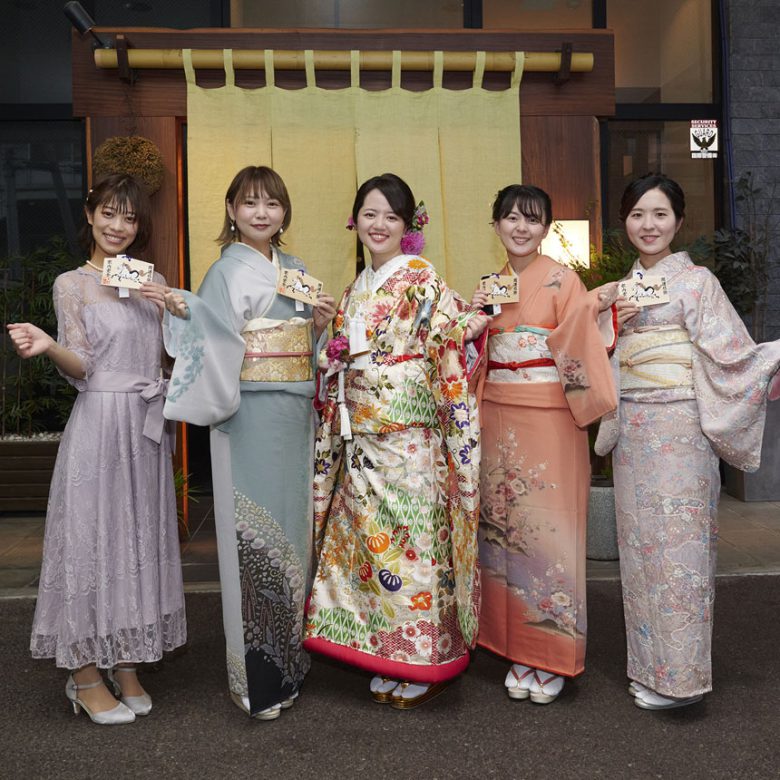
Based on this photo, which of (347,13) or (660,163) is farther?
(660,163)

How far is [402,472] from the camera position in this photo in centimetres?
295

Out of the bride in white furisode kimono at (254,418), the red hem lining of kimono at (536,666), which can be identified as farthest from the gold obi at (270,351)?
the red hem lining of kimono at (536,666)

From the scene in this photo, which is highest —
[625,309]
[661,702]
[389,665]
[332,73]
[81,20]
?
[81,20]

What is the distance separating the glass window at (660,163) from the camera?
668cm

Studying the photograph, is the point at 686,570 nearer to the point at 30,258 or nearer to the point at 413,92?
the point at 413,92

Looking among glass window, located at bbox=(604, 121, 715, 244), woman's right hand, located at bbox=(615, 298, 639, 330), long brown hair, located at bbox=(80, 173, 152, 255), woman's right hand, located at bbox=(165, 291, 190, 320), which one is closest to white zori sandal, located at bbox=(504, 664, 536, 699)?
woman's right hand, located at bbox=(615, 298, 639, 330)

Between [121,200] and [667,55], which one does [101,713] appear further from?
[667,55]

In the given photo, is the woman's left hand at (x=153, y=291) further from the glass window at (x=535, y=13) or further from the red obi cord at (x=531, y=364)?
the glass window at (x=535, y=13)

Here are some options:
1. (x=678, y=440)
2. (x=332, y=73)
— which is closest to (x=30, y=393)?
(x=332, y=73)

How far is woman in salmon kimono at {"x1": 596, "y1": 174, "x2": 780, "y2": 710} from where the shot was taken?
288cm

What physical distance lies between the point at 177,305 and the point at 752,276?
4728mm

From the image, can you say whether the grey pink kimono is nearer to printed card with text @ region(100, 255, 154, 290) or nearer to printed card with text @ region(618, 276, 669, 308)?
printed card with text @ region(618, 276, 669, 308)

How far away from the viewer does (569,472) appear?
9.83 feet

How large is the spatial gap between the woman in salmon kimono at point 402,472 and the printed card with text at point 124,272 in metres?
0.68
